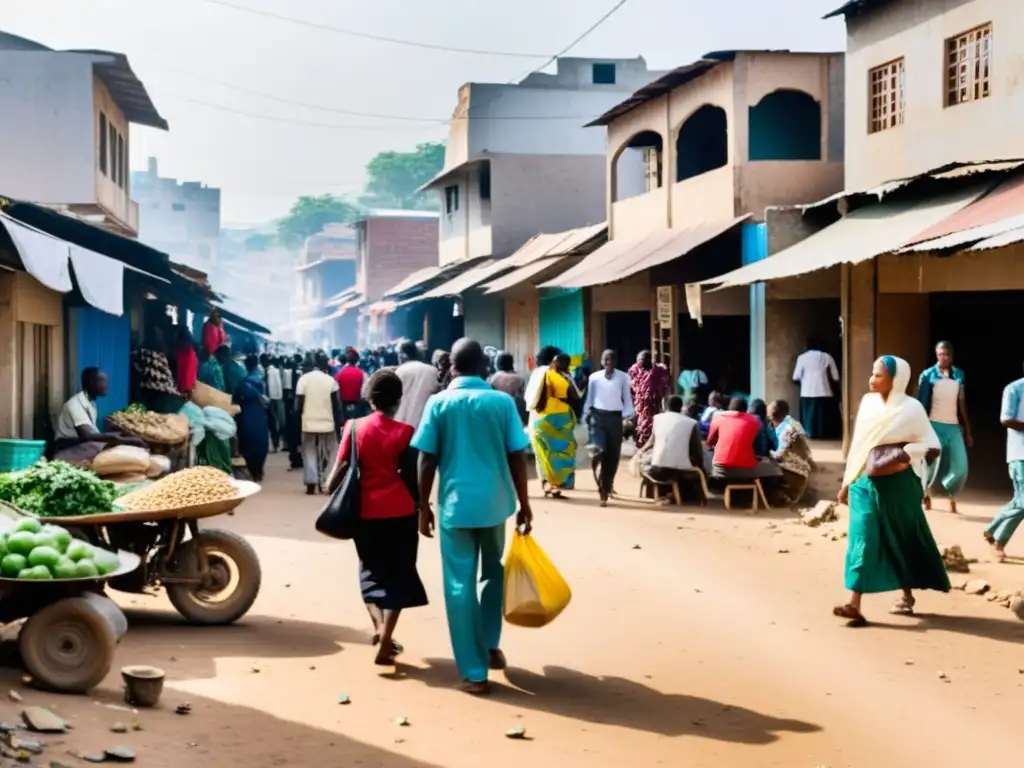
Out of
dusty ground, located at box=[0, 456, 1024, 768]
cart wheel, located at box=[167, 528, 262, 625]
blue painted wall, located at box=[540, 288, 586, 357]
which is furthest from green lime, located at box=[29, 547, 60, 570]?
blue painted wall, located at box=[540, 288, 586, 357]

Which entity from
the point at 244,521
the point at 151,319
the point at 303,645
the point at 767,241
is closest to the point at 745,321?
the point at 767,241

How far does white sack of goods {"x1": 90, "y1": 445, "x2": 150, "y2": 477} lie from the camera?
11.9 meters

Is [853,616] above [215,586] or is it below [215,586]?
below

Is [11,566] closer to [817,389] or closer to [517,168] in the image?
[817,389]

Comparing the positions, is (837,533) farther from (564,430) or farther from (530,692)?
(530,692)

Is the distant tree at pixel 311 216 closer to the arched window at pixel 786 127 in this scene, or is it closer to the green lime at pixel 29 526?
the arched window at pixel 786 127

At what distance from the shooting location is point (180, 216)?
3543 inches

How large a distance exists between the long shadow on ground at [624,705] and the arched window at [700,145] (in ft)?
65.2

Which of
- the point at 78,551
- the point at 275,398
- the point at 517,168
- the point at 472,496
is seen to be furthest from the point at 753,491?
the point at 517,168

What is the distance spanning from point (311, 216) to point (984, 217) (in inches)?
3330

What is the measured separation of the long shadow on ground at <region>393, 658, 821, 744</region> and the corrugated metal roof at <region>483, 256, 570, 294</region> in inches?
767

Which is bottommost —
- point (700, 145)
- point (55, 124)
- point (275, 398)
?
point (275, 398)

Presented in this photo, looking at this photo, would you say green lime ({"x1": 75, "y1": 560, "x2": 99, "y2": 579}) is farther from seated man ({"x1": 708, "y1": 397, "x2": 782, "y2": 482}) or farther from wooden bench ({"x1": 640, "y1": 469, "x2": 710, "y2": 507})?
wooden bench ({"x1": 640, "y1": 469, "x2": 710, "y2": 507})

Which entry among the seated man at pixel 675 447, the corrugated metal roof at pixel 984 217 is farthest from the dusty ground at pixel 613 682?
the seated man at pixel 675 447
